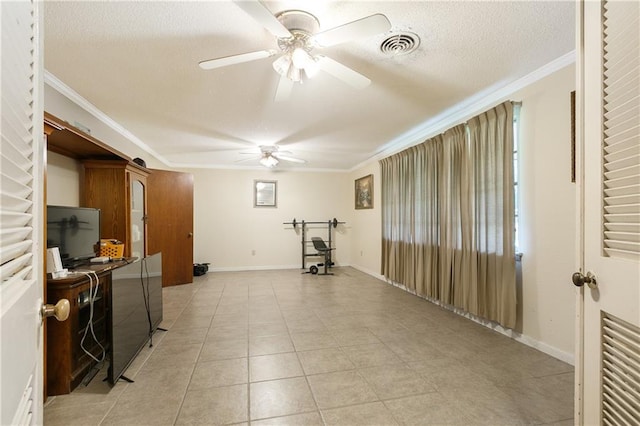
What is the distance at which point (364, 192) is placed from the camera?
594 cm

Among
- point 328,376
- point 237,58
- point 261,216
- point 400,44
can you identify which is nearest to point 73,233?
point 237,58

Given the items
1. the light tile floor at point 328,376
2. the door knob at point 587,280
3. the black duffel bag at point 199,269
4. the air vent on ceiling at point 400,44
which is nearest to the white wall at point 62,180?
the light tile floor at point 328,376

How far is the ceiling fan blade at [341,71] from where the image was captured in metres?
1.78

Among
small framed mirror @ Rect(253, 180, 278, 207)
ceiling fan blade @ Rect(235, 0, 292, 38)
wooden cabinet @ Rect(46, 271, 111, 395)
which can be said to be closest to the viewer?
ceiling fan blade @ Rect(235, 0, 292, 38)

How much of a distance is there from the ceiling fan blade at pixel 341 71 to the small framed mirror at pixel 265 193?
4.57m

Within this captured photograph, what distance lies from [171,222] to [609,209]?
5.18m

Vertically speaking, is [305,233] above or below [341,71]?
below

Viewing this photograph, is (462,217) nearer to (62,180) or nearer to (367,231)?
(367,231)

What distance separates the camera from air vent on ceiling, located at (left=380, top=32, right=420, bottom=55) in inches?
71.8

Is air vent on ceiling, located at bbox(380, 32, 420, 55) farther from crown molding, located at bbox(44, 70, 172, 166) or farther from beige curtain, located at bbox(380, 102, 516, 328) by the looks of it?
crown molding, located at bbox(44, 70, 172, 166)

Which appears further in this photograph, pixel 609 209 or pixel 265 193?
pixel 265 193

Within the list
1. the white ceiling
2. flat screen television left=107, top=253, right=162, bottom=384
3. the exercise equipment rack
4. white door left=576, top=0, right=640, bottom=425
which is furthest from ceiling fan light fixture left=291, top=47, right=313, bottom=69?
the exercise equipment rack

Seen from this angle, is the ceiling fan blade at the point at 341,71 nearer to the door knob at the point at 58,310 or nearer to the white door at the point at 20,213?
the white door at the point at 20,213

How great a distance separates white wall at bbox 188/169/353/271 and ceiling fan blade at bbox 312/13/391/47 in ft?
16.2
